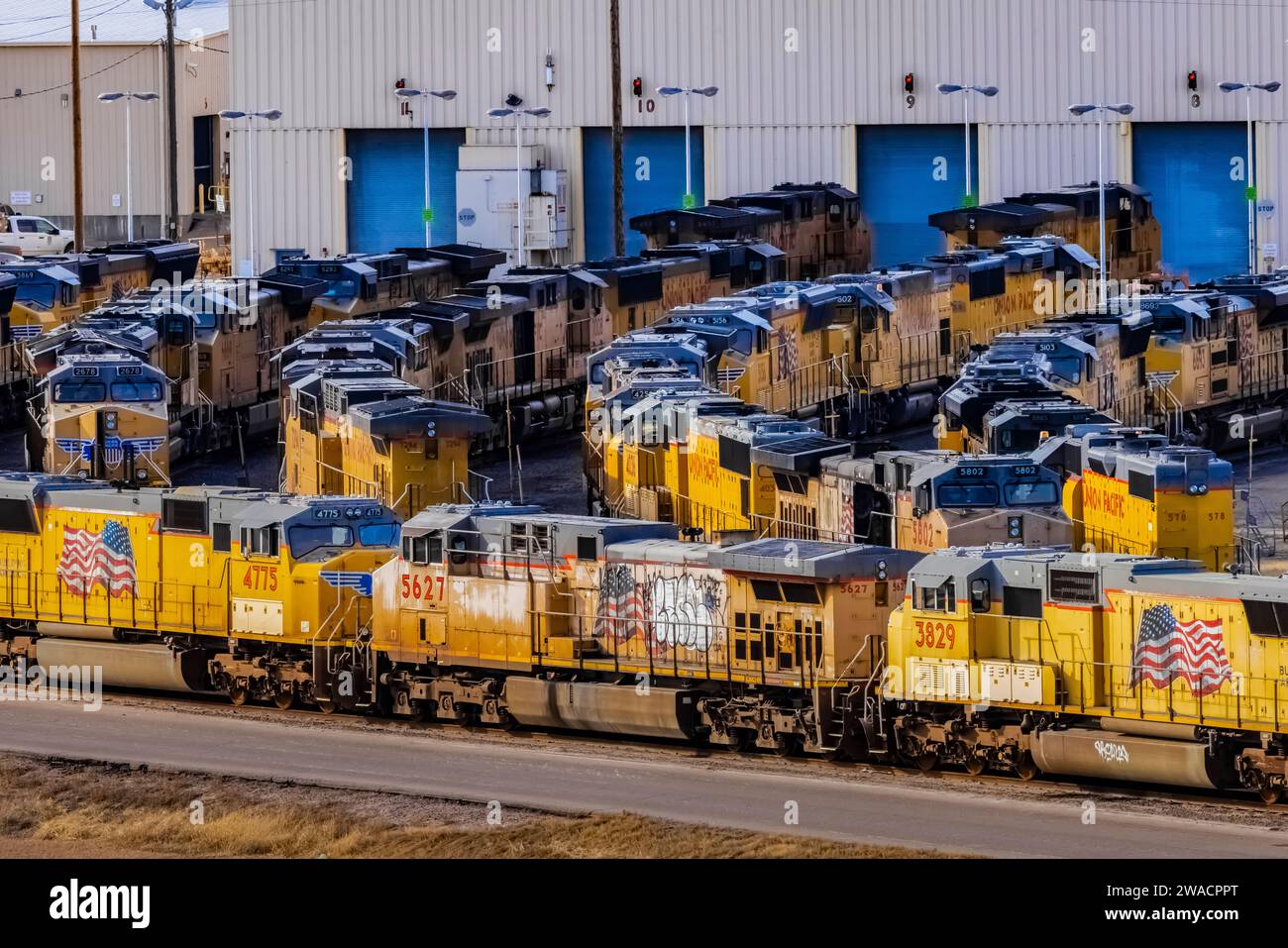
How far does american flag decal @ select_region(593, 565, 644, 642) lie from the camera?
102ft

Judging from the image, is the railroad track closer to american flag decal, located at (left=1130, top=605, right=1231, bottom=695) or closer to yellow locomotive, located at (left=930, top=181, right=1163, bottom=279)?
american flag decal, located at (left=1130, top=605, right=1231, bottom=695)

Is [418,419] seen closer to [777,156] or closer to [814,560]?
[814,560]

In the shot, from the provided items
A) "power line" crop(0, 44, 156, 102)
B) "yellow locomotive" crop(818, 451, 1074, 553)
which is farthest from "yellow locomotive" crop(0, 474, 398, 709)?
"power line" crop(0, 44, 156, 102)

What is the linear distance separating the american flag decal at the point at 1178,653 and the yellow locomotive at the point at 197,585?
10509 mm

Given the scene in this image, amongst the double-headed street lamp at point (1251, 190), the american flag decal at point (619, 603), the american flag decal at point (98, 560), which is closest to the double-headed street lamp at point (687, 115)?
the double-headed street lamp at point (1251, 190)

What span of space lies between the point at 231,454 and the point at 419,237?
26.8 m

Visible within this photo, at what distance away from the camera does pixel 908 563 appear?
2978 centimetres

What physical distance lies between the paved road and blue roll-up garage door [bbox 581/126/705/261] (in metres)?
44.9

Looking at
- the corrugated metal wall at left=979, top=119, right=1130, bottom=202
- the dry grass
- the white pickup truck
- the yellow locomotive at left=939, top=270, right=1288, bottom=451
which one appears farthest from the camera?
the white pickup truck

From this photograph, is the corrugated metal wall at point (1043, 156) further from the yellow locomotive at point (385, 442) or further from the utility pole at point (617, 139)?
the yellow locomotive at point (385, 442)

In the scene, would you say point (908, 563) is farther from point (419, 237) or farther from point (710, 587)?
point (419, 237)

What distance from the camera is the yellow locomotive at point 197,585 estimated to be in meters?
33.5

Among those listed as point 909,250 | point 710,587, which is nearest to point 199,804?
point 710,587

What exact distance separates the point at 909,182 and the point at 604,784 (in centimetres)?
4906
